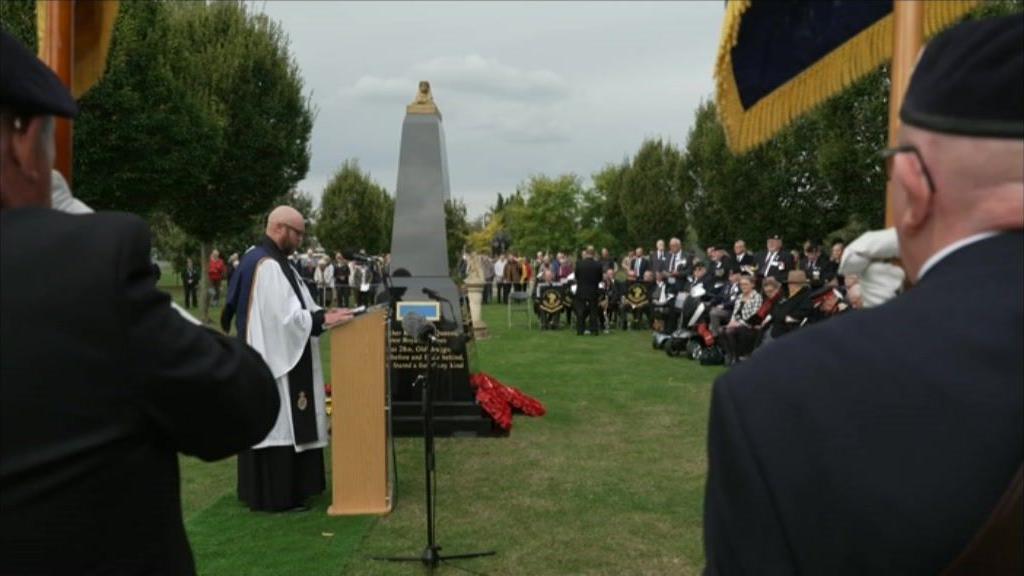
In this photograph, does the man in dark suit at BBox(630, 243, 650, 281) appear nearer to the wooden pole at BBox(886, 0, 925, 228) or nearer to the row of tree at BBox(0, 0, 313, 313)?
the row of tree at BBox(0, 0, 313, 313)

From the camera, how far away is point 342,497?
21.9ft

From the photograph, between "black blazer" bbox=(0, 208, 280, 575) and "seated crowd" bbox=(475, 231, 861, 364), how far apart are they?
5990mm

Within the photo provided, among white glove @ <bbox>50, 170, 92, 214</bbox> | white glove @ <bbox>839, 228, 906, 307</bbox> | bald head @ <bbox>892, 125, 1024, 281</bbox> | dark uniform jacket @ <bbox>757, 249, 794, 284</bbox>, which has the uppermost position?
dark uniform jacket @ <bbox>757, 249, 794, 284</bbox>

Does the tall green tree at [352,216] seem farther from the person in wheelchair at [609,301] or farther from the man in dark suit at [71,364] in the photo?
the man in dark suit at [71,364]

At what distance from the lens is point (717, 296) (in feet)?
55.3

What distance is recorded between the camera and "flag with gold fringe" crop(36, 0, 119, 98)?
103 inches

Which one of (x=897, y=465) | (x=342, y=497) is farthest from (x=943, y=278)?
(x=342, y=497)

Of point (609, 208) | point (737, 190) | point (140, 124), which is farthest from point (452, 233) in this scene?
point (609, 208)

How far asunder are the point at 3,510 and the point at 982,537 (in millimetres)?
1588

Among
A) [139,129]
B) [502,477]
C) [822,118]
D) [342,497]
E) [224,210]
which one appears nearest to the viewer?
[342,497]

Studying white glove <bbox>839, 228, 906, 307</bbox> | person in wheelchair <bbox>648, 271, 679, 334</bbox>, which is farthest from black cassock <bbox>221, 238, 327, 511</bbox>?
person in wheelchair <bbox>648, 271, 679, 334</bbox>

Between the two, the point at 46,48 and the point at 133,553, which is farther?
the point at 46,48

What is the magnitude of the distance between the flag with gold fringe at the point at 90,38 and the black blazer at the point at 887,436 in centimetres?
223

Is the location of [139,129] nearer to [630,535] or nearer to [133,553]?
[630,535]
